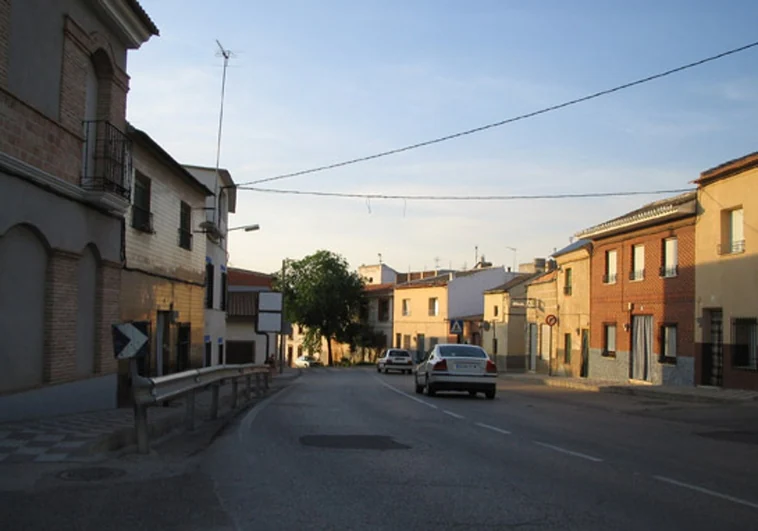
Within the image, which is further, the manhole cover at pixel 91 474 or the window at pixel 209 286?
the window at pixel 209 286

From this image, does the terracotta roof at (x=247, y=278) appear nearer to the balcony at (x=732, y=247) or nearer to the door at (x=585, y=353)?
the door at (x=585, y=353)

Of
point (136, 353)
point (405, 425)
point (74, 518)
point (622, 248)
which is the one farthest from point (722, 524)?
point (622, 248)

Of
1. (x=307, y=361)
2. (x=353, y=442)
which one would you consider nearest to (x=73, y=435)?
(x=353, y=442)

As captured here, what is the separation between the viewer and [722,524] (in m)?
6.69

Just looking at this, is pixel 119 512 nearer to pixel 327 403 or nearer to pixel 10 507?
pixel 10 507

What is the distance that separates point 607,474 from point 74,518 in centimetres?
560

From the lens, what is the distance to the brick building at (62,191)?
1187cm

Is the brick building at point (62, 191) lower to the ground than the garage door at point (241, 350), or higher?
higher

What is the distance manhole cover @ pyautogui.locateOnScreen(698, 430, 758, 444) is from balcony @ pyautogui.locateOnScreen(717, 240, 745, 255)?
11048 mm

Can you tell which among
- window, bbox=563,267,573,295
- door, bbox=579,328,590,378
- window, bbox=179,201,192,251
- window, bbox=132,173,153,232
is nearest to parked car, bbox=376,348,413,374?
window, bbox=563,267,573,295

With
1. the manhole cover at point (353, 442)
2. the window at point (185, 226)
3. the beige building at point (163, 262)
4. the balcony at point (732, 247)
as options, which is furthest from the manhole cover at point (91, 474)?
the balcony at point (732, 247)

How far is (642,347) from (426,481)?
2391cm

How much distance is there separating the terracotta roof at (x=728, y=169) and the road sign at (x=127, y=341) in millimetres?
18950

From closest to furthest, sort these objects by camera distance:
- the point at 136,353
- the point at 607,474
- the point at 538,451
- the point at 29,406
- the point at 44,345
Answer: the point at 607,474
the point at 136,353
the point at 538,451
the point at 29,406
the point at 44,345
